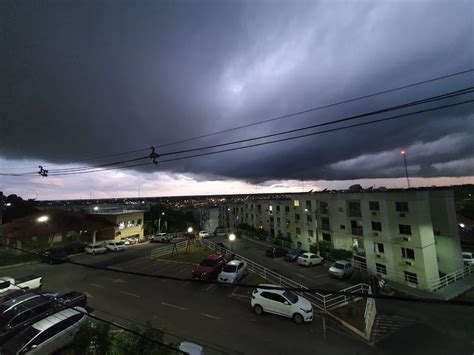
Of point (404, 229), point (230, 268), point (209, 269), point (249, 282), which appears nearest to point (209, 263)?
point (209, 269)

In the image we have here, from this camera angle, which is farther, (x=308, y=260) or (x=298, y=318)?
(x=308, y=260)

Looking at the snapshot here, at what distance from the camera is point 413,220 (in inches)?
1073

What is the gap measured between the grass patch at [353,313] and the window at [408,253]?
17139mm

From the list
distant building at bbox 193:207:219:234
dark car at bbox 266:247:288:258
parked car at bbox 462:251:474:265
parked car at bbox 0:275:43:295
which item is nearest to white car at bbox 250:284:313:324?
parked car at bbox 0:275:43:295

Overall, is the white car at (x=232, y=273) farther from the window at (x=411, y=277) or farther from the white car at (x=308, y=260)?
the window at (x=411, y=277)

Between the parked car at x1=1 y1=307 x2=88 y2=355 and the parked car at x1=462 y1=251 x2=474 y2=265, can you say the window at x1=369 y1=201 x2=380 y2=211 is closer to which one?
the parked car at x1=462 y1=251 x2=474 y2=265

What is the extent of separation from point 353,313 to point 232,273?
28.3ft

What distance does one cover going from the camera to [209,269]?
19109 mm

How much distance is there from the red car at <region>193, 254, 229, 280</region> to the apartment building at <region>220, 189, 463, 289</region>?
1635 cm

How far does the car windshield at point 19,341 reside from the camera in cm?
951

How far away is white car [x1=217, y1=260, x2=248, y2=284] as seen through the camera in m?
17.9

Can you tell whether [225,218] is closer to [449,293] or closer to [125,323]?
[449,293]

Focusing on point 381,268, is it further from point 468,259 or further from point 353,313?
point 353,313

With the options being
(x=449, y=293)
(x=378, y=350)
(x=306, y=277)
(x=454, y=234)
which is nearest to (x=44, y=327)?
(x=378, y=350)
